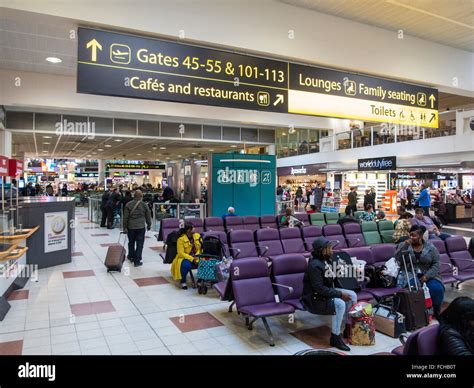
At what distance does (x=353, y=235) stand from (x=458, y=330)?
5.94 m

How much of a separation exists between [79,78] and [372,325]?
4239 millimetres

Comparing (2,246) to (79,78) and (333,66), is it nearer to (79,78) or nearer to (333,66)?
(79,78)

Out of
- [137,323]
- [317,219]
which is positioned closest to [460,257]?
[317,219]

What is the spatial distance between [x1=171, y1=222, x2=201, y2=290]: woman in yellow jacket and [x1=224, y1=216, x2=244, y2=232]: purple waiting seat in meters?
2.56

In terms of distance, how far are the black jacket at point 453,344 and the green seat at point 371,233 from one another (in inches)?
238

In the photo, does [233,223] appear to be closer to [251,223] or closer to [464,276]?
[251,223]

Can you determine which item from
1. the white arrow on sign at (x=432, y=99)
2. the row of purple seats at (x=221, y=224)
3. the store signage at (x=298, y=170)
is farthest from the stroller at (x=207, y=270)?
the store signage at (x=298, y=170)

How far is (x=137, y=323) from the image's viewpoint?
4785 millimetres

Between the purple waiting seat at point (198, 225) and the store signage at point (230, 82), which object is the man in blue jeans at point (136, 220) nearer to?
the purple waiting seat at point (198, 225)

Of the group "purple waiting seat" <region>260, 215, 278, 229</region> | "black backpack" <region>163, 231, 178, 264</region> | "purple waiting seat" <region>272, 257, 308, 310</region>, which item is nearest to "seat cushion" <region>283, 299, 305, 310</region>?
"purple waiting seat" <region>272, 257, 308, 310</region>

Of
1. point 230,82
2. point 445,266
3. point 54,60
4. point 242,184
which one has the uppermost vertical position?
point 54,60

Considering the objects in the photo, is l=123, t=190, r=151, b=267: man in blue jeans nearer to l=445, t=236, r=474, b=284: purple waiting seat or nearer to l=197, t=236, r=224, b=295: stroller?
l=197, t=236, r=224, b=295: stroller
